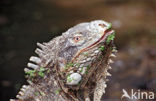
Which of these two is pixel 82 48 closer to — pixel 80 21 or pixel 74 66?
pixel 74 66

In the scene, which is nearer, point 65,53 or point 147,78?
point 65,53

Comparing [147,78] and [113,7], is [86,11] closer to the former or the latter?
[113,7]

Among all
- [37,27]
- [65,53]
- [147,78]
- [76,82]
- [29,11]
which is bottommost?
[76,82]

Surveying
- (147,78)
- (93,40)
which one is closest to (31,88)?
(93,40)

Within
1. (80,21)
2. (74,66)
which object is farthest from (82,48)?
(80,21)

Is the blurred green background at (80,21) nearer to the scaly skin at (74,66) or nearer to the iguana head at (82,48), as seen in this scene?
the scaly skin at (74,66)

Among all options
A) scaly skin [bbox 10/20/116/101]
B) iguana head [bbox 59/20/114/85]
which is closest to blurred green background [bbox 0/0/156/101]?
scaly skin [bbox 10/20/116/101]

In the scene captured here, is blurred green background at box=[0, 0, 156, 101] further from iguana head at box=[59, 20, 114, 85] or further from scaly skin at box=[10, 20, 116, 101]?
→ iguana head at box=[59, 20, 114, 85]

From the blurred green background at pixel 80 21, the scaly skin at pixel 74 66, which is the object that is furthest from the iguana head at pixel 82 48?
the blurred green background at pixel 80 21
